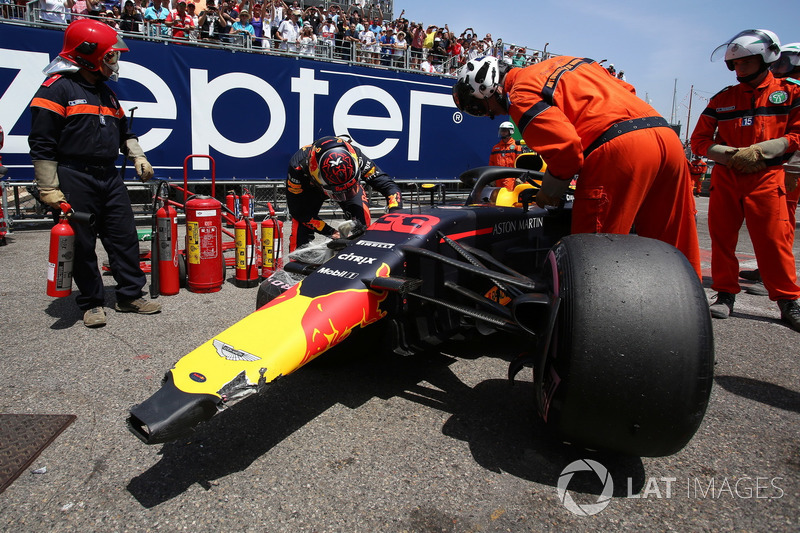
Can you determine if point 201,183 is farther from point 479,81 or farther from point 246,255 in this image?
point 479,81

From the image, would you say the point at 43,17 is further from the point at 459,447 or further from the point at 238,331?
the point at 459,447

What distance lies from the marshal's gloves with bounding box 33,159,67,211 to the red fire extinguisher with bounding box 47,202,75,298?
2.2 inches

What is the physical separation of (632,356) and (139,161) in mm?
3753

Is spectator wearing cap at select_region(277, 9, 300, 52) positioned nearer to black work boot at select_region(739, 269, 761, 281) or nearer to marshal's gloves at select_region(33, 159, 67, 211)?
marshal's gloves at select_region(33, 159, 67, 211)

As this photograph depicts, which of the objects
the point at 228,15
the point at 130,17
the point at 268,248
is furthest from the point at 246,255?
the point at 228,15

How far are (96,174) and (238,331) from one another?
2.36 m

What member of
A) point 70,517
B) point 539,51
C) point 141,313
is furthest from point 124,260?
point 539,51

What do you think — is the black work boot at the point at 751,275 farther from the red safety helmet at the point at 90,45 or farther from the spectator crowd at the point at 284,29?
the spectator crowd at the point at 284,29

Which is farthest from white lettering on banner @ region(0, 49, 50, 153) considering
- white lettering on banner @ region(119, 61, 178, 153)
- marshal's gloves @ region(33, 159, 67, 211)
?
marshal's gloves @ region(33, 159, 67, 211)

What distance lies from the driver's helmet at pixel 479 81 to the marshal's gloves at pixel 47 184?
275 cm

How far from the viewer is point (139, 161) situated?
13.0ft

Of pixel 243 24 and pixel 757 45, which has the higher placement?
pixel 243 24

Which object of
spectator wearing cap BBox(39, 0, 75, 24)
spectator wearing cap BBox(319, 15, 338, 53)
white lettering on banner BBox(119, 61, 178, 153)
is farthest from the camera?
spectator wearing cap BBox(319, 15, 338, 53)

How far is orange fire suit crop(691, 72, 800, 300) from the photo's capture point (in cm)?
384
